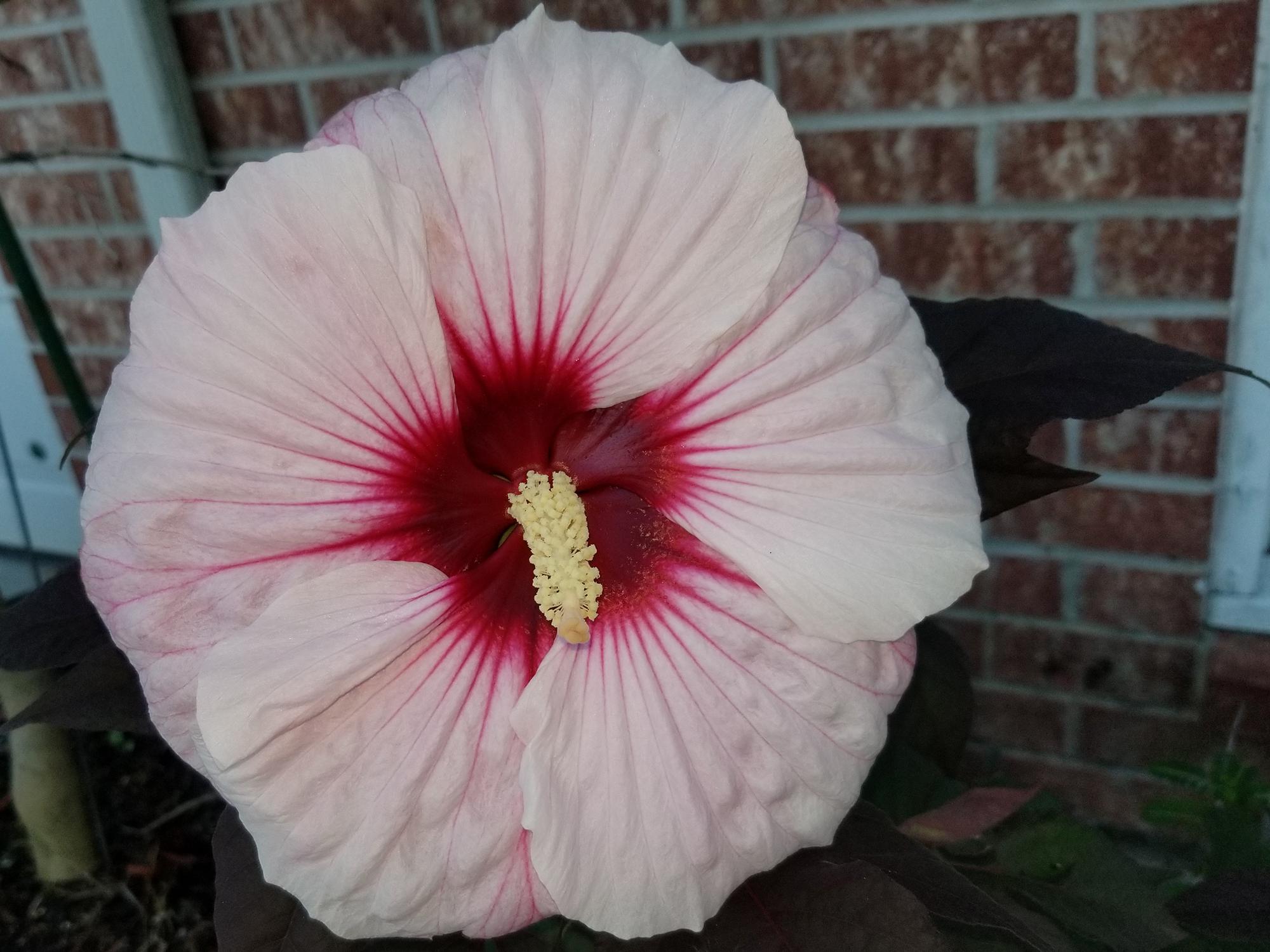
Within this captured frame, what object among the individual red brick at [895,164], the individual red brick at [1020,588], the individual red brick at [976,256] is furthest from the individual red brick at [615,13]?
the individual red brick at [1020,588]

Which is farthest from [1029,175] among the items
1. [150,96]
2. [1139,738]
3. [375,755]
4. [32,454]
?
[32,454]

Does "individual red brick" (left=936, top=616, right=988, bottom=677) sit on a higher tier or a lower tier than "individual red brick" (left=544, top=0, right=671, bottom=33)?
lower

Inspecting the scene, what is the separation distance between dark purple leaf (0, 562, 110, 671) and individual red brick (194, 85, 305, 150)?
878mm

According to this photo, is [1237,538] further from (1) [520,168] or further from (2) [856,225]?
(1) [520,168]

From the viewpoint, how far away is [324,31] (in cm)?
125

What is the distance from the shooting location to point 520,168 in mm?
406

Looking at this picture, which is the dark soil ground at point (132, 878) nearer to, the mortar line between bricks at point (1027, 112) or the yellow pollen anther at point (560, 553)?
the yellow pollen anther at point (560, 553)

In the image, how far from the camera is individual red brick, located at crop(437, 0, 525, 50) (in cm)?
117

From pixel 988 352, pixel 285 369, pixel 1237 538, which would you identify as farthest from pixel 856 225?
pixel 285 369

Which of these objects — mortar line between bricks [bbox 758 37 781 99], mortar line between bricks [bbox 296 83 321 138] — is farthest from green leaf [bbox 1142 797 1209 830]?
mortar line between bricks [bbox 296 83 321 138]

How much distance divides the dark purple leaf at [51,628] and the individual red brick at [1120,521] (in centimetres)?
94

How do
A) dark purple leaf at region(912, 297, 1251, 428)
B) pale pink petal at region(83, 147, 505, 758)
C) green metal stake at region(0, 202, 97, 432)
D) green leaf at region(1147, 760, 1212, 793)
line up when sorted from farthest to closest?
green leaf at region(1147, 760, 1212, 793)
green metal stake at region(0, 202, 97, 432)
dark purple leaf at region(912, 297, 1251, 428)
pale pink petal at region(83, 147, 505, 758)

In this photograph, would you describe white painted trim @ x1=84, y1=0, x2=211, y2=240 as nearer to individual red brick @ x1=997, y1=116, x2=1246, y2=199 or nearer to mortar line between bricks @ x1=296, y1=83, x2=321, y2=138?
mortar line between bricks @ x1=296, y1=83, x2=321, y2=138

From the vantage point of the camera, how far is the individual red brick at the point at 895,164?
1.09m
